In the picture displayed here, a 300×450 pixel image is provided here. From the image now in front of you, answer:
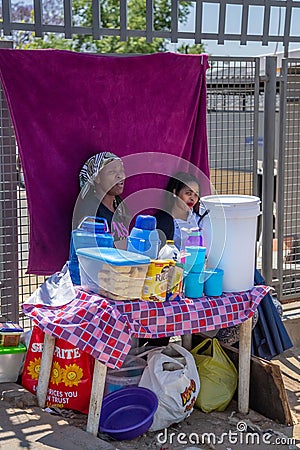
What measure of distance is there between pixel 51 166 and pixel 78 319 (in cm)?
128

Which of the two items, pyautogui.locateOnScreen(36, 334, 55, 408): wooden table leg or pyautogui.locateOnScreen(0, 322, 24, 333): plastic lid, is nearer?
pyautogui.locateOnScreen(36, 334, 55, 408): wooden table leg

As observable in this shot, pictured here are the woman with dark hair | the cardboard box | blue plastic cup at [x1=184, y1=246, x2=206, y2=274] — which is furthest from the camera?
the woman with dark hair

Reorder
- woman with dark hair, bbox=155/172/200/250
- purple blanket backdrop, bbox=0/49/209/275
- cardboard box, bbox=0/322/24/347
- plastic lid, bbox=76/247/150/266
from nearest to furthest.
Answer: plastic lid, bbox=76/247/150/266
cardboard box, bbox=0/322/24/347
purple blanket backdrop, bbox=0/49/209/275
woman with dark hair, bbox=155/172/200/250

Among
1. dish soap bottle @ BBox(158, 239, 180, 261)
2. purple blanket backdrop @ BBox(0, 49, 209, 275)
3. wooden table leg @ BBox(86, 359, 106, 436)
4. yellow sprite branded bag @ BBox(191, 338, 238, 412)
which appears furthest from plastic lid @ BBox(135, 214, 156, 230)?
yellow sprite branded bag @ BBox(191, 338, 238, 412)

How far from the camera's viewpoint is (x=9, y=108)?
458 cm

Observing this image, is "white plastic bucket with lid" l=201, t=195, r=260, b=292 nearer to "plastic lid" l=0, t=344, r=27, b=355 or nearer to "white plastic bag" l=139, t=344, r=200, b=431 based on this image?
"white plastic bag" l=139, t=344, r=200, b=431

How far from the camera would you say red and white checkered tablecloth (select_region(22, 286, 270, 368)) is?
383cm

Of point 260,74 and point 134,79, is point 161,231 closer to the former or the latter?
point 134,79

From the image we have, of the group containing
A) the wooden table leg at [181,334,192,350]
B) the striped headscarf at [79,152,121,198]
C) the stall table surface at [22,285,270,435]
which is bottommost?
the wooden table leg at [181,334,192,350]

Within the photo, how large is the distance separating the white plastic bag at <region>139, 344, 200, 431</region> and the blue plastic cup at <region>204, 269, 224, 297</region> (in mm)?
520

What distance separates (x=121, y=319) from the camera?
3.84m

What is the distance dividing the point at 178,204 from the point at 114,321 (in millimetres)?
1428

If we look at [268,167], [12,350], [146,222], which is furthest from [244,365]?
[268,167]

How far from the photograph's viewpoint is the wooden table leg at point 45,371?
4163mm
